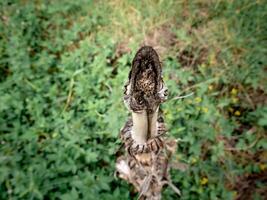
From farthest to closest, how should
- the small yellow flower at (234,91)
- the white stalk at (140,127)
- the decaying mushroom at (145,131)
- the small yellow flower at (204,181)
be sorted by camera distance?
1. the small yellow flower at (234,91)
2. the small yellow flower at (204,181)
3. the white stalk at (140,127)
4. the decaying mushroom at (145,131)

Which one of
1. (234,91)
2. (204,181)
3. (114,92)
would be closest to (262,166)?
(204,181)

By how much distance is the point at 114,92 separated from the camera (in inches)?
99.6

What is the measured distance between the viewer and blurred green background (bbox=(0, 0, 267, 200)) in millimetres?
2295

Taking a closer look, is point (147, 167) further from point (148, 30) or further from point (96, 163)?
point (148, 30)

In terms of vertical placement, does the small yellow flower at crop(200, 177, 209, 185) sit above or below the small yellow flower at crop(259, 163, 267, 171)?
below

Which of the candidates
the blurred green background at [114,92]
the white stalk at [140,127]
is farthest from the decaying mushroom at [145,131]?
the blurred green background at [114,92]

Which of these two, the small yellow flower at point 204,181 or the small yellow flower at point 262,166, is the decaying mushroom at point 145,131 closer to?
the small yellow flower at point 204,181

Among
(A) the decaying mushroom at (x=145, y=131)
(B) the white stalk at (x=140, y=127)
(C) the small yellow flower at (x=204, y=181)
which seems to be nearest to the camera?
(A) the decaying mushroom at (x=145, y=131)

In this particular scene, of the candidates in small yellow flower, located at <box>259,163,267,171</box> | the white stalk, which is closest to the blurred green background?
small yellow flower, located at <box>259,163,267,171</box>

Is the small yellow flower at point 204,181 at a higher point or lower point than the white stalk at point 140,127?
lower

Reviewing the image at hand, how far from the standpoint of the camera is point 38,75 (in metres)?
2.67

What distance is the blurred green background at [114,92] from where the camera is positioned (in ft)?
7.53

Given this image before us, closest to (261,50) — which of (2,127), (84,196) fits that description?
(84,196)

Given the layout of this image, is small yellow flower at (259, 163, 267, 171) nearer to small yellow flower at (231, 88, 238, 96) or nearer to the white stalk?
small yellow flower at (231, 88, 238, 96)
